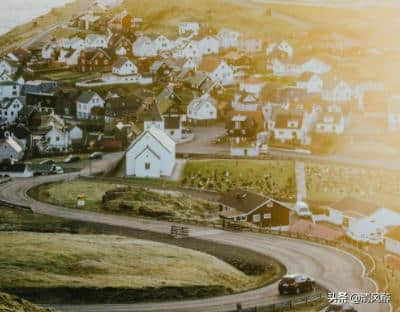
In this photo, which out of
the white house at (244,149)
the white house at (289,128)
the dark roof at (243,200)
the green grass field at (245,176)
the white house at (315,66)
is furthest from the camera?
the white house at (315,66)

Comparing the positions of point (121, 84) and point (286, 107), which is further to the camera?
point (121, 84)

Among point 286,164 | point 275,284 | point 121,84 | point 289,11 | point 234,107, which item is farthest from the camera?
point 289,11

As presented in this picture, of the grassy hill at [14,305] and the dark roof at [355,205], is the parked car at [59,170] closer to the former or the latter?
the dark roof at [355,205]

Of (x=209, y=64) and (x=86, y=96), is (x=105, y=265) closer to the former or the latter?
(x=86, y=96)

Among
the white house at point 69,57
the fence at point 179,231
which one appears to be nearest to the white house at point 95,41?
the white house at point 69,57

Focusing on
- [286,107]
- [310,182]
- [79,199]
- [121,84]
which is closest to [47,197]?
[79,199]

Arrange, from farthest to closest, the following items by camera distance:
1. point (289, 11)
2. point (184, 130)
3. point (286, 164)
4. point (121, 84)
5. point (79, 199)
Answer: point (289, 11)
point (121, 84)
point (184, 130)
point (286, 164)
point (79, 199)

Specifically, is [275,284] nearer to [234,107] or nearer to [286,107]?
[286,107]

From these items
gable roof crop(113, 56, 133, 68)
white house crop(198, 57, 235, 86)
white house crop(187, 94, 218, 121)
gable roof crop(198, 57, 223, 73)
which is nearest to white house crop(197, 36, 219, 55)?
gable roof crop(198, 57, 223, 73)
